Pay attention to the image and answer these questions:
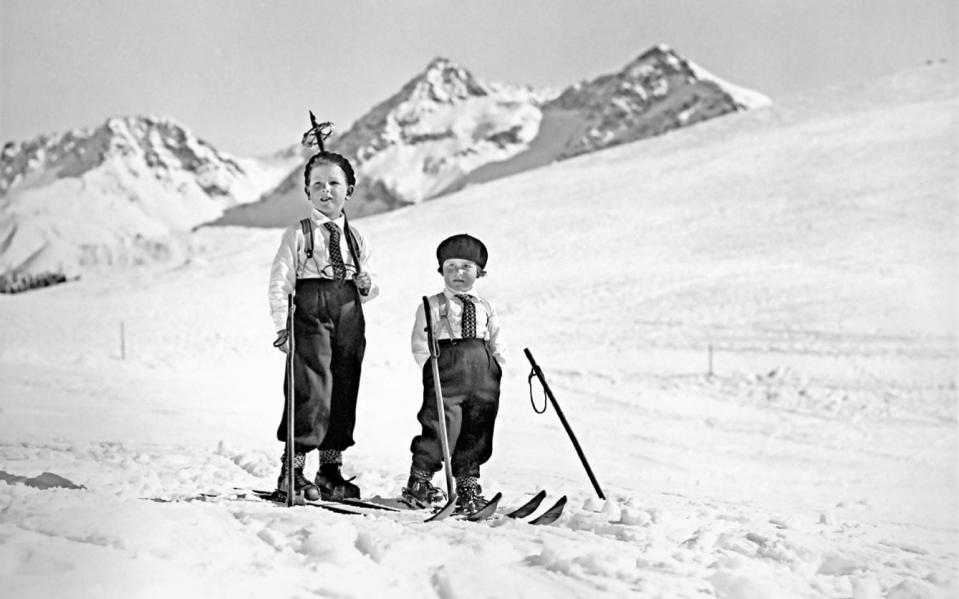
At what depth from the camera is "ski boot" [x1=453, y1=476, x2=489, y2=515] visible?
139 inches

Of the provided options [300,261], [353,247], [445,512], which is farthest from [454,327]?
[445,512]

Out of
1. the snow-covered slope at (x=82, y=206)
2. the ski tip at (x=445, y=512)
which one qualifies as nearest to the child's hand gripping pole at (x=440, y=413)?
the ski tip at (x=445, y=512)

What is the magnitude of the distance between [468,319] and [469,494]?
2.29 ft

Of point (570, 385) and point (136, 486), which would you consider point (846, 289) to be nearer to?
point (570, 385)

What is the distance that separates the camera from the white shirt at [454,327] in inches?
141

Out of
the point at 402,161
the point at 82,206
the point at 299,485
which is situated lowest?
the point at 299,485

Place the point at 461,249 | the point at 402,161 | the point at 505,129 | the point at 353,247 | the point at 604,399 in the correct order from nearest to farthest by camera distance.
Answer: the point at 353,247 < the point at 461,249 < the point at 604,399 < the point at 505,129 < the point at 402,161

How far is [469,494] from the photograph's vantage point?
3576mm

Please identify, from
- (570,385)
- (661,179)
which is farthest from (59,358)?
(661,179)

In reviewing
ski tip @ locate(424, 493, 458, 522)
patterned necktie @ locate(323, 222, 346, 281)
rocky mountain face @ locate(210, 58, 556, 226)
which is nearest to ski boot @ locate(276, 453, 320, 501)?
ski tip @ locate(424, 493, 458, 522)

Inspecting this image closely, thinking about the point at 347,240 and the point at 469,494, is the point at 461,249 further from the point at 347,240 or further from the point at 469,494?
the point at 469,494

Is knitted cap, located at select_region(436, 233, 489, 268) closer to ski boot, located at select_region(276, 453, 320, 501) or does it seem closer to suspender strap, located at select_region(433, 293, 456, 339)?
suspender strap, located at select_region(433, 293, 456, 339)

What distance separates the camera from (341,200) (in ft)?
11.7

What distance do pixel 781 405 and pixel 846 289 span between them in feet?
23.1
